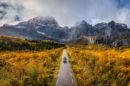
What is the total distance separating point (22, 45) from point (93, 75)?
13300cm

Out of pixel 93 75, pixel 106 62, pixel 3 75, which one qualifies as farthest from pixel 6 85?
pixel 106 62

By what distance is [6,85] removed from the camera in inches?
1277

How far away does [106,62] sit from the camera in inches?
2009

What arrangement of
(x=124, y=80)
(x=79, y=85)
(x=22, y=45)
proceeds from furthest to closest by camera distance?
(x=22, y=45) < (x=79, y=85) < (x=124, y=80)

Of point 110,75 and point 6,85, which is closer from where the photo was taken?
point 6,85

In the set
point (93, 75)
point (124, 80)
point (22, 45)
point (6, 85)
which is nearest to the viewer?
point (6, 85)

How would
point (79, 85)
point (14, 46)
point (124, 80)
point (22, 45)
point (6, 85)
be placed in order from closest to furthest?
point (6, 85), point (124, 80), point (79, 85), point (14, 46), point (22, 45)

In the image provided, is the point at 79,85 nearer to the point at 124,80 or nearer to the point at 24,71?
the point at 124,80

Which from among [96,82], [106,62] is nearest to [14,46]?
[106,62]

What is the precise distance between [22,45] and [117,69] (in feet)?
438

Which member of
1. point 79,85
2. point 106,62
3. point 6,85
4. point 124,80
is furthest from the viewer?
point 106,62

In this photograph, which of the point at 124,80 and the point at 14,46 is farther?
the point at 14,46

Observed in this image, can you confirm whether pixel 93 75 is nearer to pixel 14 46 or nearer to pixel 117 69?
pixel 117 69

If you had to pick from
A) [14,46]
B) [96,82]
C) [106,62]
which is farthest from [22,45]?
[96,82]
